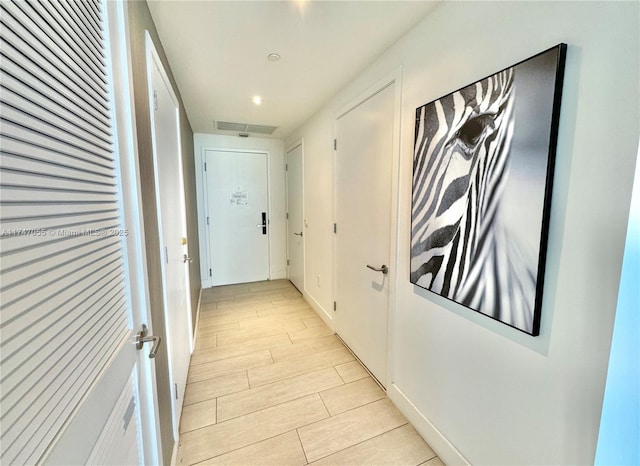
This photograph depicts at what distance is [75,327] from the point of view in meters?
0.56

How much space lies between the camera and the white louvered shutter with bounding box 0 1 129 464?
41 centimetres

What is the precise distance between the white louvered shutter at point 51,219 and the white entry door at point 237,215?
327 cm

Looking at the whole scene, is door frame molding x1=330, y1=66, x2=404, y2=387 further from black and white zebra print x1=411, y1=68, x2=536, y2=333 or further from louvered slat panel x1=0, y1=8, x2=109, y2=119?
louvered slat panel x1=0, y1=8, x2=109, y2=119

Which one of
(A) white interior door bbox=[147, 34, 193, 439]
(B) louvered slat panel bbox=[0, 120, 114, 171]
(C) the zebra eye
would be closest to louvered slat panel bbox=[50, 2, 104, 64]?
(B) louvered slat panel bbox=[0, 120, 114, 171]

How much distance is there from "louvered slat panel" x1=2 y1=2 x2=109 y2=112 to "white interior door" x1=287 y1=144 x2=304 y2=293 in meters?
2.81

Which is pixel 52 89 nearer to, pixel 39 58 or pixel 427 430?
pixel 39 58

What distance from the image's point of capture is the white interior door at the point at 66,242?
1.35 feet

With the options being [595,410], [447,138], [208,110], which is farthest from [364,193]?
[208,110]

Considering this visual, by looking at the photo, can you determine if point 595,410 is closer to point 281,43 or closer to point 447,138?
point 447,138

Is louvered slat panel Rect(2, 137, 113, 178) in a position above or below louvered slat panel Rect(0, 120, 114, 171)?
below

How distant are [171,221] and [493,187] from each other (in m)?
1.78

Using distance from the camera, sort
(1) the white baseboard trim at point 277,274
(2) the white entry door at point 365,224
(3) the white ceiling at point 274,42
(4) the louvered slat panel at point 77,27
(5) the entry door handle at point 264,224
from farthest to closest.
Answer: (1) the white baseboard trim at point 277,274 → (5) the entry door handle at point 264,224 → (2) the white entry door at point 365,224 → (3) the white ceiling at point 274,42 → (4) the louvered slat panel at point 77,27

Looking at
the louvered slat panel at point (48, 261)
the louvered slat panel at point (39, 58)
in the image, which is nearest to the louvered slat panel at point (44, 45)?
the louvered slat panel at point (39, 58)

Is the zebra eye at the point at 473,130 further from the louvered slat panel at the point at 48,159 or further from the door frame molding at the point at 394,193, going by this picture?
the louvered slat panel at the point at 48,159
